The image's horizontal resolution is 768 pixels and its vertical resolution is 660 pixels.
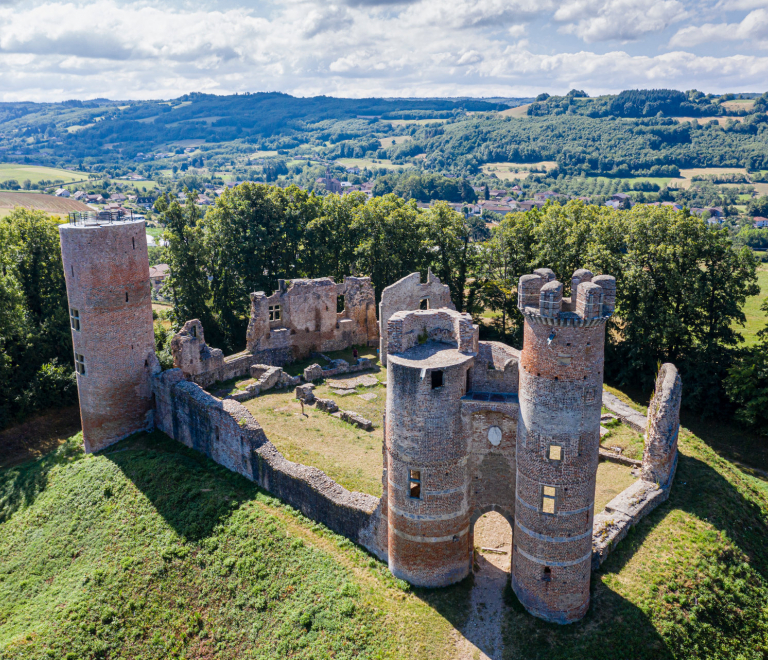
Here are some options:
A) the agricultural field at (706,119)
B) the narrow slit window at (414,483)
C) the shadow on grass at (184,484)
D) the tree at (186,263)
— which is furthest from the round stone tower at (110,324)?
the agricultural field at (706,119)

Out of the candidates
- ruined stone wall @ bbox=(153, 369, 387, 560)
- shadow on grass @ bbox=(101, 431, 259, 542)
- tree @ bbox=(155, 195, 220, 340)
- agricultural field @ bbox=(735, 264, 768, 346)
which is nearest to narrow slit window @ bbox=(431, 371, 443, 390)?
ruined stone wall @ bbox=(153, 369, 387, 560)

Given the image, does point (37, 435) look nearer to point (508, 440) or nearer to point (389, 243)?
point (389, 243)

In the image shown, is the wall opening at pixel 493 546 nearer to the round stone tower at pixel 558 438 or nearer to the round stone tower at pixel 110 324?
the round stone tower at pixel 558 438

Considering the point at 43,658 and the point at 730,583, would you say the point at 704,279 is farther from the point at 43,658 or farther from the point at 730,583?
the point at 43,658

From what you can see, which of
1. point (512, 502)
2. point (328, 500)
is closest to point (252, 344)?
point (328, 500)

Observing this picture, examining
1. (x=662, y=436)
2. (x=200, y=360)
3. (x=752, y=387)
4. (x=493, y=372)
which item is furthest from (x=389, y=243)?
(x=493, y=372)
